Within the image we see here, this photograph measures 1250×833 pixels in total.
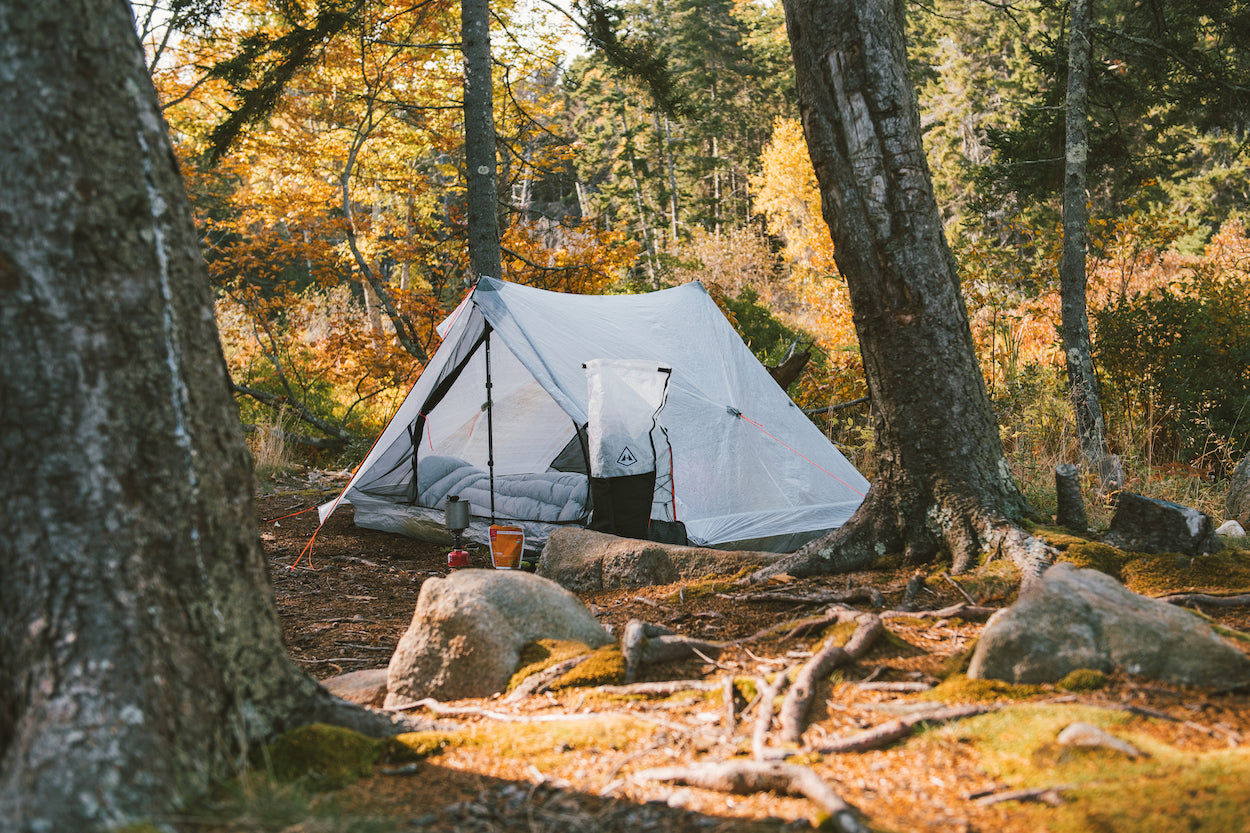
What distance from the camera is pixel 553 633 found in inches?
102

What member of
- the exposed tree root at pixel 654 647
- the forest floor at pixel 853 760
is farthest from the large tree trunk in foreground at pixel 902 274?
the exposed tree root at pixel 654 647

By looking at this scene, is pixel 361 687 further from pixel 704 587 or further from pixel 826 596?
pixel 826 596

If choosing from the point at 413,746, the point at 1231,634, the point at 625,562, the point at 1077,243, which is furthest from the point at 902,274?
the point at 1077,243

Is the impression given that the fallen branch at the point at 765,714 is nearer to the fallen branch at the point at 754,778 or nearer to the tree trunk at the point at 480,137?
the fallen branch at the point at 754,778

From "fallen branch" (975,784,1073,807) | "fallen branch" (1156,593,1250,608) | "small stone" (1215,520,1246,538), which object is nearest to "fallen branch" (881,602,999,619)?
"fallen branch" (1156,593,1250,608)

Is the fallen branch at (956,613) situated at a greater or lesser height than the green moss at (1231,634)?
lesser

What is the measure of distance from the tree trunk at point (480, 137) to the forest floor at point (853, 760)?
5.24 meters

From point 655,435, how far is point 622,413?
335 millimetres

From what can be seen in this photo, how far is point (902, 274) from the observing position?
3029 millimetres

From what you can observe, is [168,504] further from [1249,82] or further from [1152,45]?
[1249,82]

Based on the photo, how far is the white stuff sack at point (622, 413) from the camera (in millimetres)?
4910

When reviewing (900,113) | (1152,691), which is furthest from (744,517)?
(1152,691)

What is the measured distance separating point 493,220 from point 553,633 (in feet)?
17.1

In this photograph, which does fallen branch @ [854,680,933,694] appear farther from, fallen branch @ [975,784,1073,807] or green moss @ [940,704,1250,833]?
fallen branch @ [975,784,1073,807]
